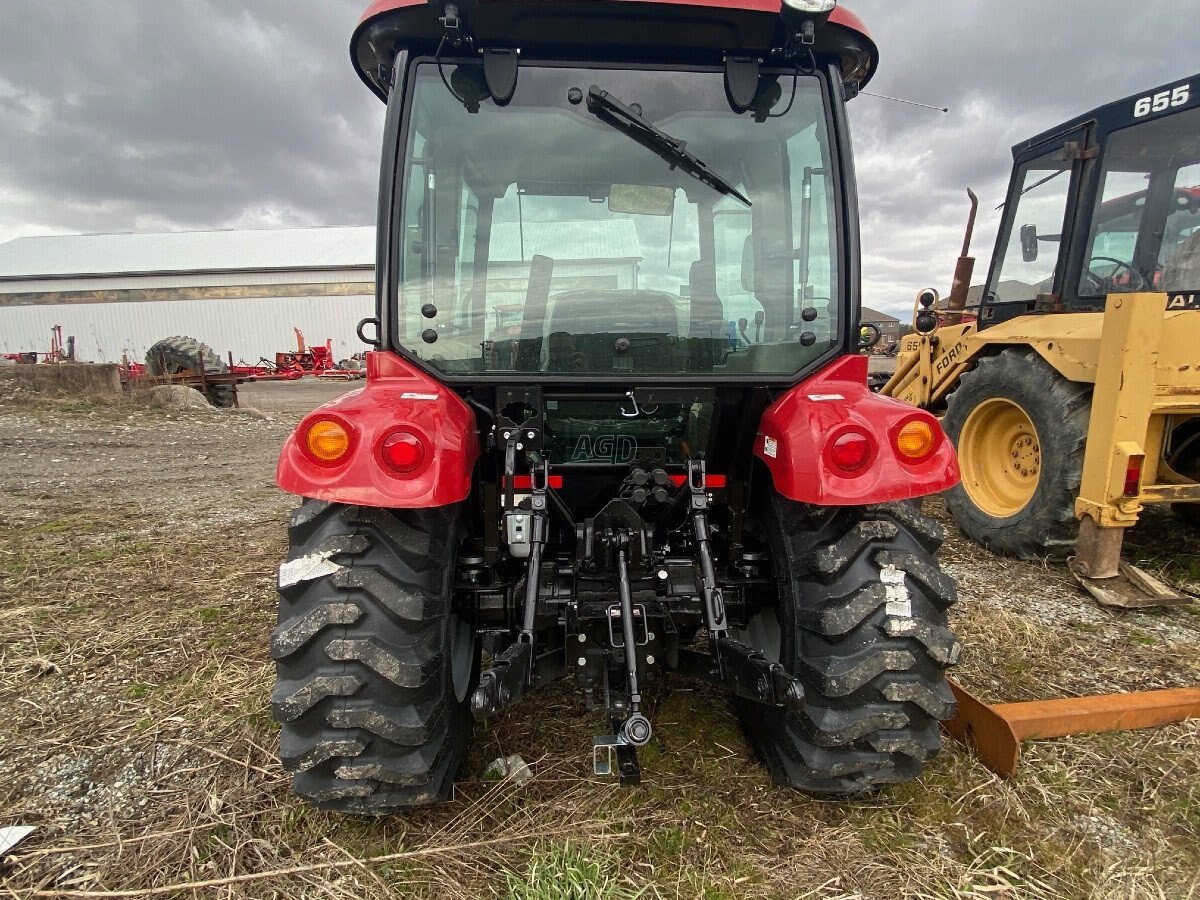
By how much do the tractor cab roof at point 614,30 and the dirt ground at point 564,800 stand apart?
7.20 ft

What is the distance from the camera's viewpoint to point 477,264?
2135 mm

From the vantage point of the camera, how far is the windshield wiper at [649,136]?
6.54ft

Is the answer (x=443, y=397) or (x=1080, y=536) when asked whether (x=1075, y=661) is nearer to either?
(x=1080, y=536)

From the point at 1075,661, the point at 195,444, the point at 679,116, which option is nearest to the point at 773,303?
the point at 679,116

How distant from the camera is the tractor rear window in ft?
6.70

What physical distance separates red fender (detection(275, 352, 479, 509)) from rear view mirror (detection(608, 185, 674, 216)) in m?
0.82

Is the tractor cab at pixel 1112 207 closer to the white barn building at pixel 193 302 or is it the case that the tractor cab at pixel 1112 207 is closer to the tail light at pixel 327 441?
the tail light at pixel 327 441

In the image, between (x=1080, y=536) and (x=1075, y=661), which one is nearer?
(x=1075, y=661)

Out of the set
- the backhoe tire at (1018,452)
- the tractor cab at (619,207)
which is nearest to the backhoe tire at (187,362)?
the backhoe tire at (1018,452)

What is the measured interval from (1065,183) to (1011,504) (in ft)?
6.99

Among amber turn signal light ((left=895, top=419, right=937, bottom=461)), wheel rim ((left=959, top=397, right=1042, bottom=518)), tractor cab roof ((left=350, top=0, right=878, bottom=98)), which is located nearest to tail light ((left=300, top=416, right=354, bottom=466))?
tractor cab roof ((left=350, top=0, right=878, bottom=98))

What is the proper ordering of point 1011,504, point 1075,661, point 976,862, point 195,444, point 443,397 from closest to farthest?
1. point 976,862
2. point 443,397
3. point 1075,661
4. point 1011,504
5. point 195,444

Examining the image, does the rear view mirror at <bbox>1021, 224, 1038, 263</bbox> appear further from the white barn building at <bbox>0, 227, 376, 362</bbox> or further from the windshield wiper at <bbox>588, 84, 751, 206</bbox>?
the white barn building at <bbox>0, 227, 376, 362</bbox>

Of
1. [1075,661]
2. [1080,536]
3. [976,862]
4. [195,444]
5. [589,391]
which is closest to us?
[976,862]
